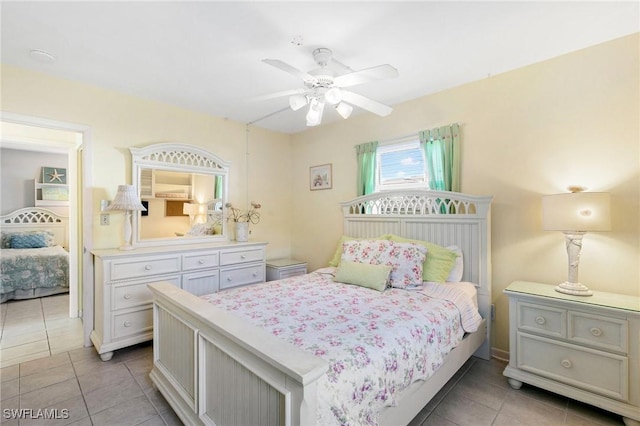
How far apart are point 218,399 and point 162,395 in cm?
84

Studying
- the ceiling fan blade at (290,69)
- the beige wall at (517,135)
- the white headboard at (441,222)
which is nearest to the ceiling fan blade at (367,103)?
the ceiling fan blade at (290,69)

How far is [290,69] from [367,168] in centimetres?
184

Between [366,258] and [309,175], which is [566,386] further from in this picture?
[309,175]

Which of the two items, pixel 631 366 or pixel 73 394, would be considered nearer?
pixel 631 366

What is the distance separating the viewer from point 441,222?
9.02 feet

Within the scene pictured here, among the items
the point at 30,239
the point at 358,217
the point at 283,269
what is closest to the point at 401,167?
the point at 358,217

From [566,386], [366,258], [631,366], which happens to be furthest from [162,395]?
[631,366]

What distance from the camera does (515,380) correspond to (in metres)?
2.10

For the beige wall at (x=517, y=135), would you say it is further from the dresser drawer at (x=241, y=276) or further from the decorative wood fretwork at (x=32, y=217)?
the decorative wood fretwork at (x=32, y=217)

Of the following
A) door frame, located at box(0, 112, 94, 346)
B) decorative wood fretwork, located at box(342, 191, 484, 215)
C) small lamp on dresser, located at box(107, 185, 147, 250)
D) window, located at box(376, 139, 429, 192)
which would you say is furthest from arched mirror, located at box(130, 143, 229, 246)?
window, located at box(376, 139, 429, 192)

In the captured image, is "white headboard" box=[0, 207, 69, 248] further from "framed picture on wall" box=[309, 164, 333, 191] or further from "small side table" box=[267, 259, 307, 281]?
"framed picture on wall" box=[309, 164, 333, 191]

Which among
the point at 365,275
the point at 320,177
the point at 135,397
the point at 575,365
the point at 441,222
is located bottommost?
the point at 135,397

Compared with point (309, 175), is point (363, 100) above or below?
above

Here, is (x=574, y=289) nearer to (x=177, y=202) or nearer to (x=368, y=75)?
(x=368, y=75)
